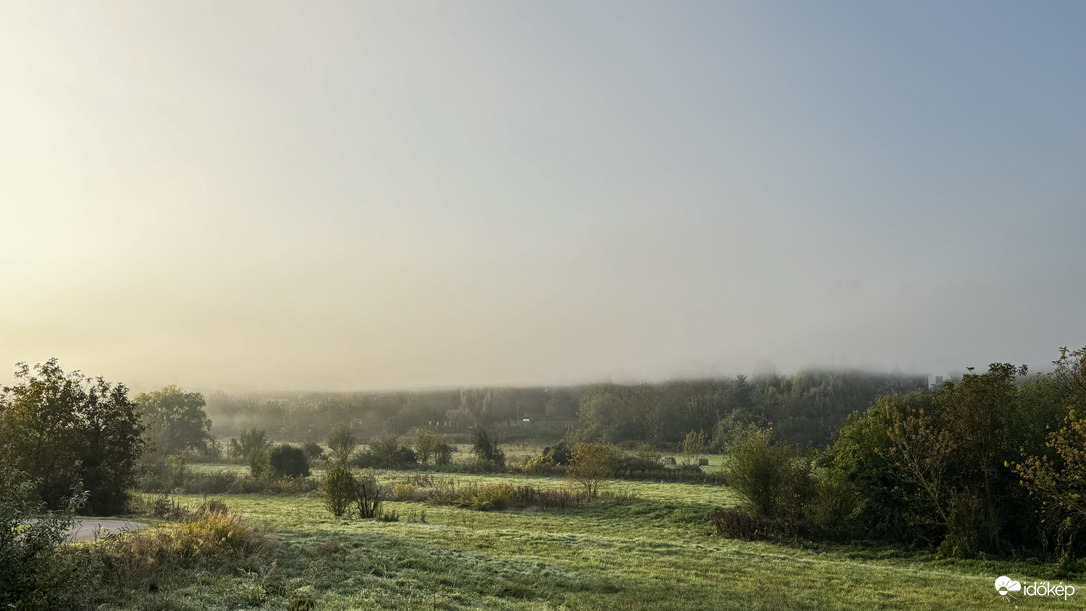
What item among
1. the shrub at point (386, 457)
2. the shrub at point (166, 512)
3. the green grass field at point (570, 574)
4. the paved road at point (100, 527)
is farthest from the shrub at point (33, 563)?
the shrub at point (386, 457)

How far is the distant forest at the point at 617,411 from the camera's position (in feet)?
386

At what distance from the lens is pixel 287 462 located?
168 feet

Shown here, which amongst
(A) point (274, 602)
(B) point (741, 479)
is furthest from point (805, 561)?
(A) point (274, 602)

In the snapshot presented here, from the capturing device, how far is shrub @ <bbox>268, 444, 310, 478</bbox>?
50.4m

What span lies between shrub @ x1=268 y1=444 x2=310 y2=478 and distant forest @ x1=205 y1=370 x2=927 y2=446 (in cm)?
5927

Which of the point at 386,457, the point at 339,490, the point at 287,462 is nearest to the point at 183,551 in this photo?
the point at 339,490

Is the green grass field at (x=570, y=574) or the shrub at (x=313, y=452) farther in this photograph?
the shrub at (x=313, y=452)

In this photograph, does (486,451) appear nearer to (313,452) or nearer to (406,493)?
(313,452)

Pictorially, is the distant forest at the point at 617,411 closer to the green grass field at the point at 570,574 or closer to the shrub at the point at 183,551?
the green grass field at the point at 570,574

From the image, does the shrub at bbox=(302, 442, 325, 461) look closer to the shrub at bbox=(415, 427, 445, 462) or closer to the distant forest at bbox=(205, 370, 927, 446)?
the shrub at bbox=(415, 427, 445, 462)

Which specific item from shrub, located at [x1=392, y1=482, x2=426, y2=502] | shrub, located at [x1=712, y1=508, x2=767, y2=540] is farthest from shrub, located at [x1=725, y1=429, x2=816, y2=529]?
shrub, located at [x1=392, y1=482, x2=426, y2=502]

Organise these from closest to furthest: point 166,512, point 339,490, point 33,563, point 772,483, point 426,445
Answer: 1. point 33,563
2. point 166,512
3. point 772,483
4. point 339,490
5. point 426,445

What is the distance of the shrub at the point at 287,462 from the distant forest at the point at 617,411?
59.3 metres

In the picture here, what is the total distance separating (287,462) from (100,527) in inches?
1435
